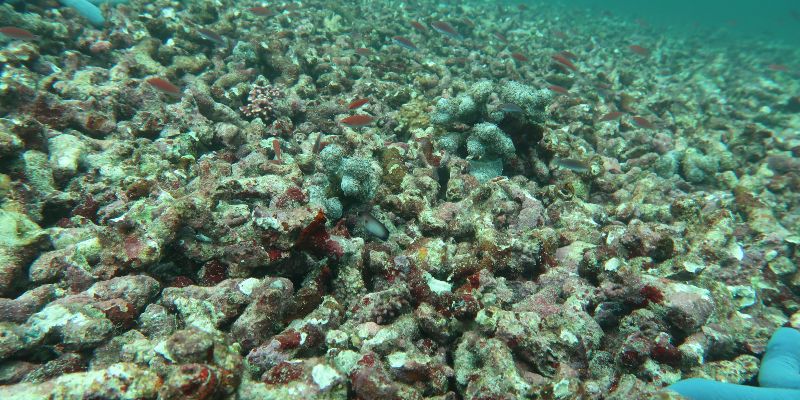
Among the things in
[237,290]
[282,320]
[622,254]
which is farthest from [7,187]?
[622,254]

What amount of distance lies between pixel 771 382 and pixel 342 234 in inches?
160

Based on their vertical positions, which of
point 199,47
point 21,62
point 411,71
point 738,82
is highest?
point 738,82

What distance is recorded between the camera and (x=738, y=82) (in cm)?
1504

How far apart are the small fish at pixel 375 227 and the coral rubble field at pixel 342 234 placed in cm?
2

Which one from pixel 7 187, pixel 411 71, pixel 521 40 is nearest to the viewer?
pixel 7 187

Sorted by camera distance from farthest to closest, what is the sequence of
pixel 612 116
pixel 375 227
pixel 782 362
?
1. pixel 612 116
2. pixel 375 227
3. pixel 782 362

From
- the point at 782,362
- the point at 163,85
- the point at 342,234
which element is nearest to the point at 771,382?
the point at 782,362

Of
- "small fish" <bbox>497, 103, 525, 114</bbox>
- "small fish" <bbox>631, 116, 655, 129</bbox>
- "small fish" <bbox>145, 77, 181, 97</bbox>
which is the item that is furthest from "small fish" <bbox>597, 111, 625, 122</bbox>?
"small fish" <bbox>145, 77, 181, 97</bbox>

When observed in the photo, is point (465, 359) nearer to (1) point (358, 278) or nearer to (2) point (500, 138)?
(1) point (358, 278)

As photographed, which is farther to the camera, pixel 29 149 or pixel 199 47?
pixel 199 47

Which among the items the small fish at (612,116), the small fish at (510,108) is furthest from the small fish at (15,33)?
the small fish at (612,116)

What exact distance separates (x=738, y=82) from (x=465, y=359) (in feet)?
61.5

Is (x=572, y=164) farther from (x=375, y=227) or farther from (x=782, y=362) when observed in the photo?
(x=375, y=227)

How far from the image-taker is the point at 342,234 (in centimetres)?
406
